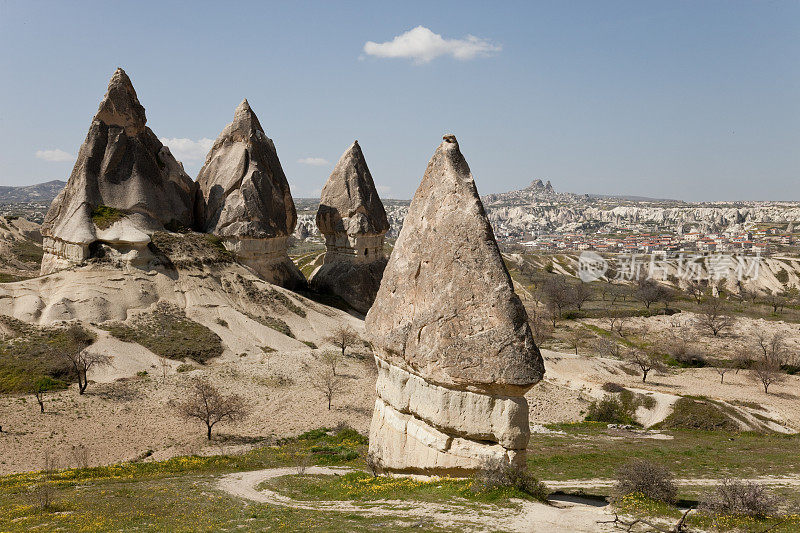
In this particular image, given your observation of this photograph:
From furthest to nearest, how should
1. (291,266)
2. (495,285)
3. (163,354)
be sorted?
1. (291,266)
2. (163,354)
3. (495,285)

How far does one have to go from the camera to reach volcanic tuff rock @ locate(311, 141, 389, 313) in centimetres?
3847

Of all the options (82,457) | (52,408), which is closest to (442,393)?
(82,457)

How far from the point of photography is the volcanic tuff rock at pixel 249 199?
34281 mm

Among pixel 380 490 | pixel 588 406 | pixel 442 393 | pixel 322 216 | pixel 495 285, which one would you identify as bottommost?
pixel 588 406

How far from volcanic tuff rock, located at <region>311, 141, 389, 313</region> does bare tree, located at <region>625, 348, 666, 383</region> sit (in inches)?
727

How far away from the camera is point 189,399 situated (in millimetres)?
19531

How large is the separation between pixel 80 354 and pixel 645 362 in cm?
3072

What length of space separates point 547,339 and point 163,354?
93.0 ft

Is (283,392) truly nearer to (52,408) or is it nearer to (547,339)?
(52,408)

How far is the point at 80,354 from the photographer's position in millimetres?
21641

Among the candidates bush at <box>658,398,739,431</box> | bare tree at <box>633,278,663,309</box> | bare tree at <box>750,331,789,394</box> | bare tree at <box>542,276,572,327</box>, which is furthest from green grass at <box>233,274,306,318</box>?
bare tree at <box>633,278,663,309</box>

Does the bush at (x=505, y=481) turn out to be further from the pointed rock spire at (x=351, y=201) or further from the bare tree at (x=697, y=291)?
the bare tree at (x=697, y=291)

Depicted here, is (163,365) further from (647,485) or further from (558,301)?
(558,301)

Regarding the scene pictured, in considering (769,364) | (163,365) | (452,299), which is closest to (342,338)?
(163,365)
